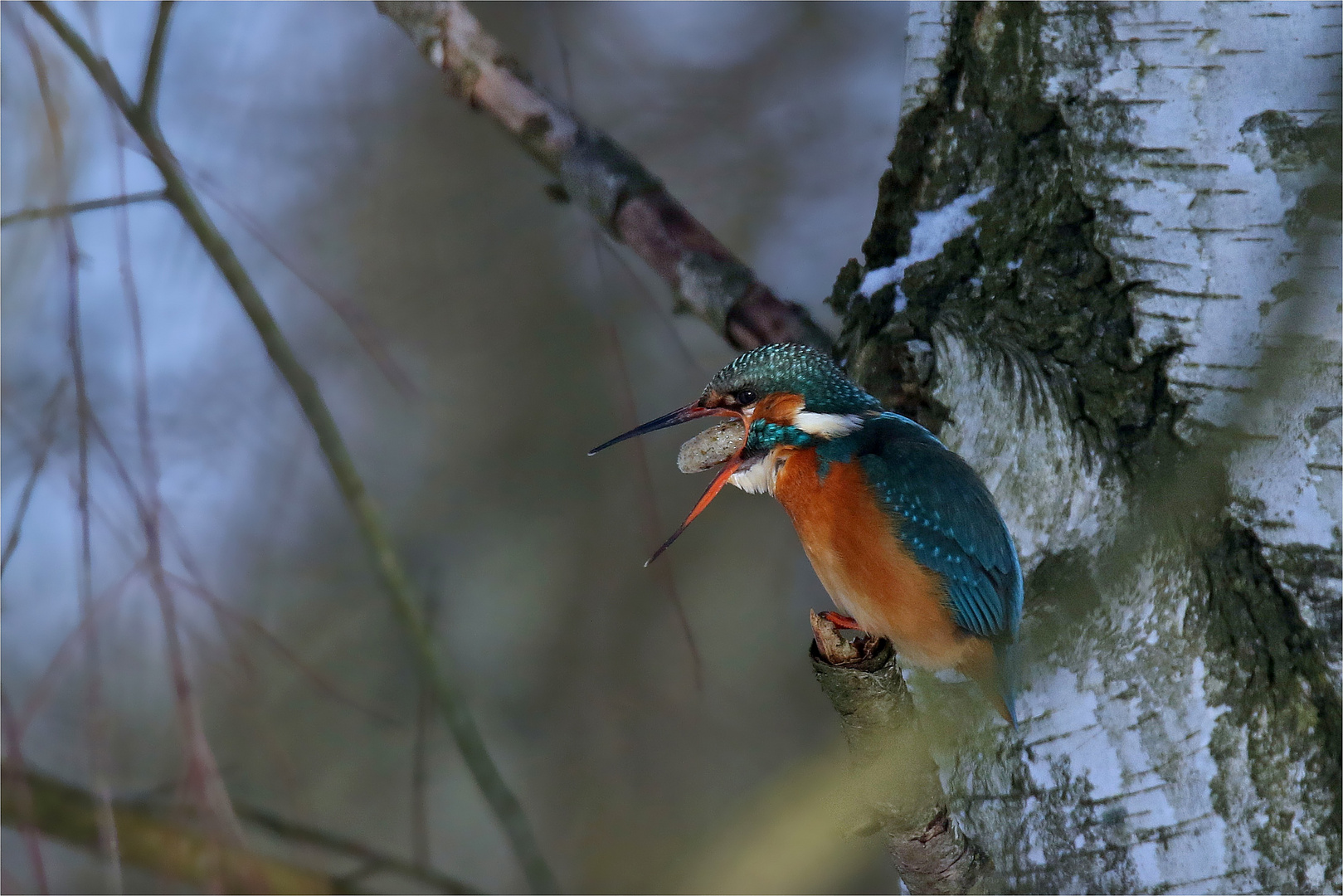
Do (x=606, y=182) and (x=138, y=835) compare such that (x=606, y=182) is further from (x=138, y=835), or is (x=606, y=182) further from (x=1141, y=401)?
(x=138, y=835)

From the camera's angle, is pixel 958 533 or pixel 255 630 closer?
pixel 255 630

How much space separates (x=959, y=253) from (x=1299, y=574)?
94 centimetres

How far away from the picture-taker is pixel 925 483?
1944 millimetres

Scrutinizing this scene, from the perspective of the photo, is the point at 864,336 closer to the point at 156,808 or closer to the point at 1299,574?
the point at 1299,574

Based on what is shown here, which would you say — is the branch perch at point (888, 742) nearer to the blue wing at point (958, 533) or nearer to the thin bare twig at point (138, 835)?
the blue wing at point (958, 533)

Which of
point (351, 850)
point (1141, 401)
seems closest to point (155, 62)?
point (351, 850)

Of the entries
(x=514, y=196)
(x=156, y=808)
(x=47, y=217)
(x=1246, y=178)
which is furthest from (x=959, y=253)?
(x=514, y=196)

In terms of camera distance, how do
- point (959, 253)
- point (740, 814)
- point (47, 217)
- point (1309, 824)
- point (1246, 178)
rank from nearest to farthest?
point (47, 217) → point (740, 814) → point (1309, 824) → point (1246, 178) → point (959, 253)

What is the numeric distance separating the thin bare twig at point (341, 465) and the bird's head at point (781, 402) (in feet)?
2.13

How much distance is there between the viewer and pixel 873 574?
80.1 inches

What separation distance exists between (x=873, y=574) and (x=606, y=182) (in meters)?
1.40

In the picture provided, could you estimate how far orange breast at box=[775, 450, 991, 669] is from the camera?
199cm

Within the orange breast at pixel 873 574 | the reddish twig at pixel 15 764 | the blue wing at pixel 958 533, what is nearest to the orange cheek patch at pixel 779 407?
the orange breast at pixel 873 574

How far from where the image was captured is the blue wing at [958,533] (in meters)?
1.92
